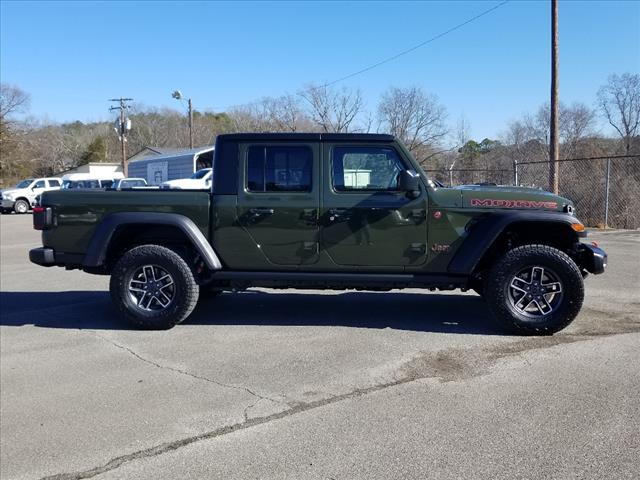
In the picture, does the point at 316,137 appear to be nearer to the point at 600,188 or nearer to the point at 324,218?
the point at 324,218

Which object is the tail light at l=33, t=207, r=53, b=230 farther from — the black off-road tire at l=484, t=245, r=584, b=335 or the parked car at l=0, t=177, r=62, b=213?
the parked car at l=0, t=177, r=62, b=213

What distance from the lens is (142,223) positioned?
18.6 feet

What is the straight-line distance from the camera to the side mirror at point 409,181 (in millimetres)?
5312

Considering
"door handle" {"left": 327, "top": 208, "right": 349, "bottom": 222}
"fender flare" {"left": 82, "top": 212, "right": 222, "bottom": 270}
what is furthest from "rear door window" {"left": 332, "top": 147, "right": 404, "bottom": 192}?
"fender flare" {"left": 82, "top": 212, "right": 222, "bottom": 270}

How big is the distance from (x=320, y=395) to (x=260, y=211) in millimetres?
2234

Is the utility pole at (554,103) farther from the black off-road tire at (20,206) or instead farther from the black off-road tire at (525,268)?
the black off-road tire at (20,206)

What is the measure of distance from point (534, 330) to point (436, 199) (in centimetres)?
159

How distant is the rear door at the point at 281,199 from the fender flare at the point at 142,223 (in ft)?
1.51

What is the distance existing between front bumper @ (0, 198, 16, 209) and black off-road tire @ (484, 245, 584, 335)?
32.9m

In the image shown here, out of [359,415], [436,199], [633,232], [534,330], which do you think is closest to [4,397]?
[359,415]

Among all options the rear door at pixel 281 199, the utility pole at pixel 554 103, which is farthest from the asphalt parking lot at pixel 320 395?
the utility pole at pixel 554 103

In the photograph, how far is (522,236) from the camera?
5.68 m

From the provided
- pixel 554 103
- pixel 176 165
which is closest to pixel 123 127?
pixel 176 165

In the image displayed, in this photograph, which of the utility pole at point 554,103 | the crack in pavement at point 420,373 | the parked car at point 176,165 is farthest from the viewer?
the parked car at point 176,165
